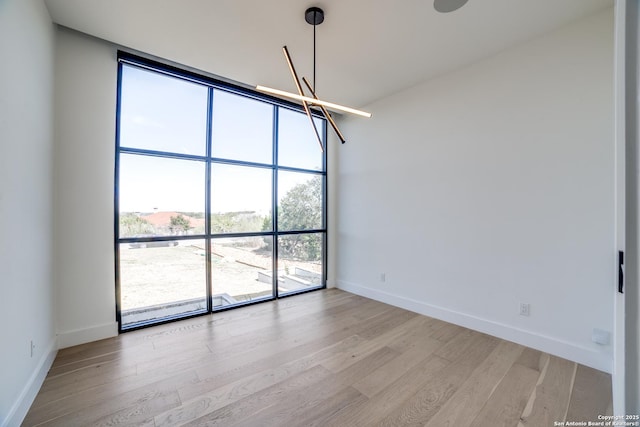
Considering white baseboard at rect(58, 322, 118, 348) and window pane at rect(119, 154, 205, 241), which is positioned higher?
window pane at rect(119, 154, 205, 241)

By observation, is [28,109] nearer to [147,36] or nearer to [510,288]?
[147,36]

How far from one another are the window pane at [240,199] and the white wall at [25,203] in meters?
1.52

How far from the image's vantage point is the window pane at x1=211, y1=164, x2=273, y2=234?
11.2 feet

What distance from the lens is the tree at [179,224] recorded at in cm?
310

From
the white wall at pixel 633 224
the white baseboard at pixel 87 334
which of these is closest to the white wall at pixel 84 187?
the white baseboard at pixel 87 334

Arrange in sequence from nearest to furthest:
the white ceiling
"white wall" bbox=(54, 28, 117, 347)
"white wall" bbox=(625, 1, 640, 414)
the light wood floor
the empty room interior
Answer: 1. "white wall" bbox=(625, 1, 640, 414)
2. the light wood floor
3. the empty room interior
4. the white ceiling
5. "white wall" bbox=(54, 28, 117, 347)

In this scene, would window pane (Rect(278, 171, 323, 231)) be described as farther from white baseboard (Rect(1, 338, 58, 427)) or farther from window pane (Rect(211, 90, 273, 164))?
white baseboard (Rect(1, 338, 58, 427))

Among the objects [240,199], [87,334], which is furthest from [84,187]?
[240,199]

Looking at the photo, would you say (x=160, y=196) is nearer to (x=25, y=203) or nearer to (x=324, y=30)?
(x=25, y=203)

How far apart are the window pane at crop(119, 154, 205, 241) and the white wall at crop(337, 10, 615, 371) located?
254 centimetres

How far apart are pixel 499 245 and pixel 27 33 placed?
4369 millimetres

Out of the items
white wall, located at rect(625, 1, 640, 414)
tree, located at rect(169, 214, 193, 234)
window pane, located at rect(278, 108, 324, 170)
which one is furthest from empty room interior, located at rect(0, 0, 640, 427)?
white wall, located at rect(625, 1, 640, 414)

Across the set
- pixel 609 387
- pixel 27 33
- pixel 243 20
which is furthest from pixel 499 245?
pixel 27 33

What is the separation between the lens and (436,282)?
3266mm
